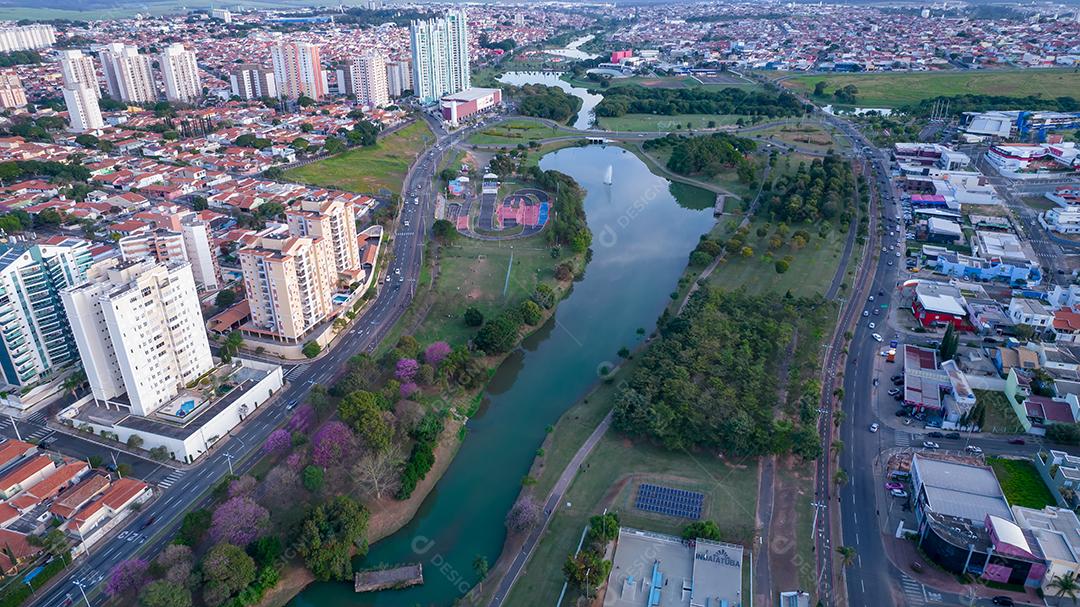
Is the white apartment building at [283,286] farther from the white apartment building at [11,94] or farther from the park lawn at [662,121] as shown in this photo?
the white apartment building at [11,94]

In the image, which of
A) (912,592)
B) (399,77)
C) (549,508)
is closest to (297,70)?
(399,77)

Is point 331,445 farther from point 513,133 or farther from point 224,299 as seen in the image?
point 513,133

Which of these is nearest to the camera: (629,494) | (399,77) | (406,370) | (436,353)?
(629,494)

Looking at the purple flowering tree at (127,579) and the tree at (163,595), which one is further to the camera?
the purple flowering tree at (127,579)

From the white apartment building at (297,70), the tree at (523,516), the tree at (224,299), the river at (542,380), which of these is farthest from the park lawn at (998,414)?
the white apartment building at (297,70)

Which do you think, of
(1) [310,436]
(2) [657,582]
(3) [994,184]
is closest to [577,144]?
(3) [994,184]

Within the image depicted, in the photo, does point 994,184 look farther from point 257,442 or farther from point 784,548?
point 257,442
